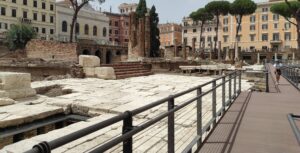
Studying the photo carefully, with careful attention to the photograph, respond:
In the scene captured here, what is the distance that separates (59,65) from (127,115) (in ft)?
59.0

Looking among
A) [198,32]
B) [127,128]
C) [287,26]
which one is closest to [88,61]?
[127,128]

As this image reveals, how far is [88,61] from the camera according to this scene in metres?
17.6

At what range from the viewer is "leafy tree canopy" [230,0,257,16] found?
65312 millimetres

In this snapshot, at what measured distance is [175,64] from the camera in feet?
101

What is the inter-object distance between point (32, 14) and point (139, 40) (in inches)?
1570

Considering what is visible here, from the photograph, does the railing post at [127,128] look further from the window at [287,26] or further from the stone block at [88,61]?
the window at [287,26]

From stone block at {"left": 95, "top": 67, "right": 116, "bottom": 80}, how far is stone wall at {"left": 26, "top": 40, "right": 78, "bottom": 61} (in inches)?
574

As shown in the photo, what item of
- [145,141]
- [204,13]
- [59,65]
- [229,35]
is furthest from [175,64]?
[229,35]

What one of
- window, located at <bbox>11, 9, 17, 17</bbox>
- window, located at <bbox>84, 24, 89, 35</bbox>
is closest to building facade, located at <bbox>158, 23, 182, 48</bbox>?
window, located at <bbox>84, 24, 89, 35</bbox>

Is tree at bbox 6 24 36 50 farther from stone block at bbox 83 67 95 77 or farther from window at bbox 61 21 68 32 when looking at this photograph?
stone block at bbox 83 67 95 77

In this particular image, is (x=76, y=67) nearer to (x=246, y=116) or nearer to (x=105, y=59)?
(x=246, y=116)

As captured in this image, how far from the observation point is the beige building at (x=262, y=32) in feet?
256

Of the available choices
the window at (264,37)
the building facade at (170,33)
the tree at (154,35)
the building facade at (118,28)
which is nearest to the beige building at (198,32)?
the building facade at (170,33)

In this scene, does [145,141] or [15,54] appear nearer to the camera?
[145,141]
